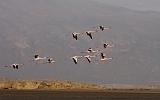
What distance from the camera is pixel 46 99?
188750 millimetres

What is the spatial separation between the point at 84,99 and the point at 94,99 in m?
3.23

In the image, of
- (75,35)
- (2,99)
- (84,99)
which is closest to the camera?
(75,35)

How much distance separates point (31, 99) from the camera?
190 metres

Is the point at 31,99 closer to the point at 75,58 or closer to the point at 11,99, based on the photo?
the point at 11,99

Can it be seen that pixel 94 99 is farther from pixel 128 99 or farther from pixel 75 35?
pixel 75 35

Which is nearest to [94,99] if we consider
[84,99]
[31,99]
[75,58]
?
[84,99]

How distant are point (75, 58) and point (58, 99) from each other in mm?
46756

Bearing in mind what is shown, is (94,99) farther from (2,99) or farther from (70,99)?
(2,99)

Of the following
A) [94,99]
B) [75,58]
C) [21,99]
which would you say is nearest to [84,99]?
[94,99]

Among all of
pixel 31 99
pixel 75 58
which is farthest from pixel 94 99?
→ pixel 75 58

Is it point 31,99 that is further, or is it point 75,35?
point 31,99

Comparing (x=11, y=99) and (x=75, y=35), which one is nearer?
(x=75, y=35)

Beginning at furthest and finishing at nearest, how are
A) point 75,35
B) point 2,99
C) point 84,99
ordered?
point 84,99
point 2,99
point 75,35

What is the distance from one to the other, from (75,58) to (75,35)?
7885 mm
